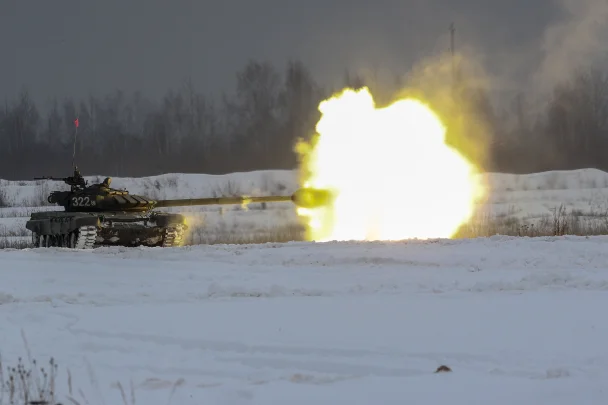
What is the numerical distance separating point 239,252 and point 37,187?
27.4 metres

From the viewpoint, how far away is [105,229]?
17828 millimetres

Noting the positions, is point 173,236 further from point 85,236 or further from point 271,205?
point 271,205

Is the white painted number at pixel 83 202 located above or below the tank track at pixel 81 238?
above

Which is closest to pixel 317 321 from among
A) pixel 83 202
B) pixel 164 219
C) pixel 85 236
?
pixel 85 236

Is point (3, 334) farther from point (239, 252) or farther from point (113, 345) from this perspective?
point (239, 252)

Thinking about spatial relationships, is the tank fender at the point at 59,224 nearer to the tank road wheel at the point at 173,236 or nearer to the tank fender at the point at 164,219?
the tank fender at the point at 164,219

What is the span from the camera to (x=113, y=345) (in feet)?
23.9

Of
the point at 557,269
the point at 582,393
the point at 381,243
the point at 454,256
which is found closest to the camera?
the point at 582,393

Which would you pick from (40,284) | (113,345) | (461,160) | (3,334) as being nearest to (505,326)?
(113,345)

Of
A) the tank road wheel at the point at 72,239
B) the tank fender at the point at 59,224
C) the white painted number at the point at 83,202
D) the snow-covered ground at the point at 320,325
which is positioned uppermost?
the white painted number at the point at 83,202

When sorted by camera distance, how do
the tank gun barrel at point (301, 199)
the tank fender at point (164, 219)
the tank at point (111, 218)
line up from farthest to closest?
the tank gun barrel at point (301, 199) < the tank fender at point (164, 219) < the tank at point (111, 218)

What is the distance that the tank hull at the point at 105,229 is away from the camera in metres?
17.3

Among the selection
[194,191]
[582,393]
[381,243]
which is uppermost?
[194,191]

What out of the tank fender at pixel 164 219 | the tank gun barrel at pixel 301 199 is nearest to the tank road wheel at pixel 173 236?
the tank fender at pixel 164 219
